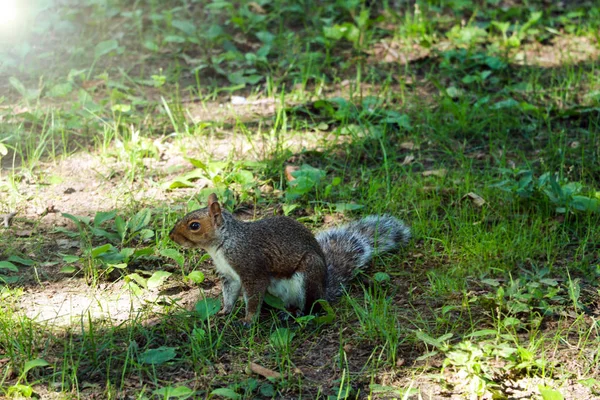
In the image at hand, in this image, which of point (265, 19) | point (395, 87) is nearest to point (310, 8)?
point (265, 19)

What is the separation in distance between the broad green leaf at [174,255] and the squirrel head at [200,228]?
25cm

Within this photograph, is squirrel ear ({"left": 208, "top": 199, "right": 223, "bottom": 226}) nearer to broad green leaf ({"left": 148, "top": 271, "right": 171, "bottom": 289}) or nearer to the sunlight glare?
broad green leaf ({"left": 148, "top": 271, "right": 171, "bottom": 289})

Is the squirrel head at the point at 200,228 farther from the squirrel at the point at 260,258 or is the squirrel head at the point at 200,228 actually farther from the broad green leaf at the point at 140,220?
the broad green leaf at the point at 140,220

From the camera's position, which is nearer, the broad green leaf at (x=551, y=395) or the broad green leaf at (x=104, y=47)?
the broad green leaf at (x=551, y=395)

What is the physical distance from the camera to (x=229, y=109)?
4.80 m

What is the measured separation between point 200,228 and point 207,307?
31 cm

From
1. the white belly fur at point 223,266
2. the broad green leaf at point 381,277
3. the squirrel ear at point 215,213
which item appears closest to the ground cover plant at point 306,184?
the broad green leaf at point 381,277

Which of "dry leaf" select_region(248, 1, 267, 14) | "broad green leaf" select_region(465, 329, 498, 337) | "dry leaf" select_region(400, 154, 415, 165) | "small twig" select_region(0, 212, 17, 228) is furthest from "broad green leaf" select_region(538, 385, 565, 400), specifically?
"dry leaf" select_region(248, 1, 267, 14)

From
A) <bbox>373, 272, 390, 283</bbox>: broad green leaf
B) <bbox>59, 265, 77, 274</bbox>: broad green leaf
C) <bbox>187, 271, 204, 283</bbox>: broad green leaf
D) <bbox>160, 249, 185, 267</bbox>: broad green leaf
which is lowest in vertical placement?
<bbox>373, 272, 390, 283</bbox>: broad green leaf

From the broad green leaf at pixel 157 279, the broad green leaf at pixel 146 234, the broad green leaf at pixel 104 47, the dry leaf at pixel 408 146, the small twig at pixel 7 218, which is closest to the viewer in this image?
the broad green leaf at pixel 157 279

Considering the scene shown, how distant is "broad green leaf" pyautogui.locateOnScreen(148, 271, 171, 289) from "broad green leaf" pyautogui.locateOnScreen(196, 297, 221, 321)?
0.28 m

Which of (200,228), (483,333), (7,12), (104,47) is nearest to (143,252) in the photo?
(200,228)

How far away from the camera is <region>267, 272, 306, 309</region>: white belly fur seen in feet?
10.1

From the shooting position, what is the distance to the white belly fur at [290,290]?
121 inches
